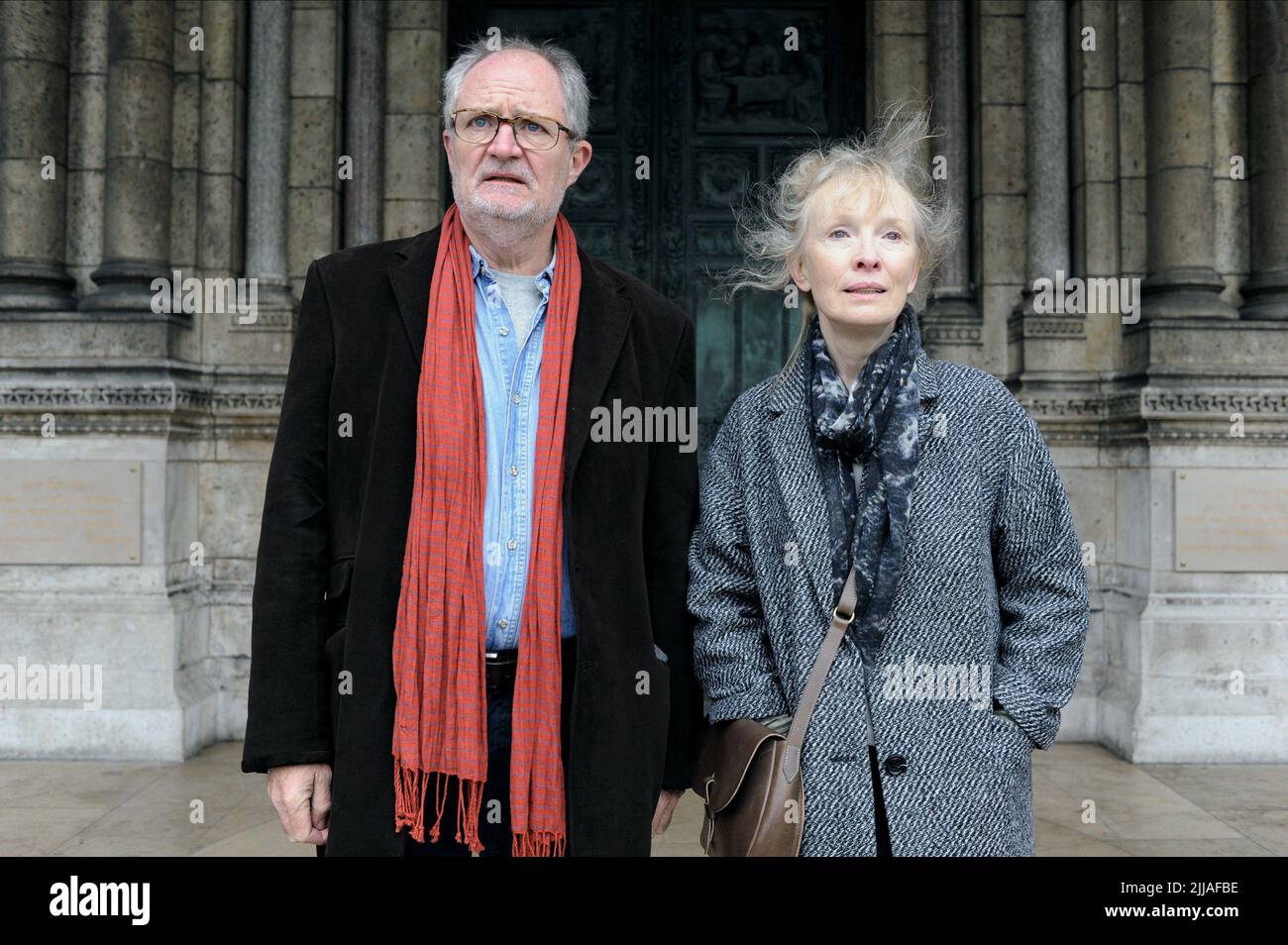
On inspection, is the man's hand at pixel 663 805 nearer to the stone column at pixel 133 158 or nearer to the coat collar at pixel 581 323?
the coat collar at pixel 581 323

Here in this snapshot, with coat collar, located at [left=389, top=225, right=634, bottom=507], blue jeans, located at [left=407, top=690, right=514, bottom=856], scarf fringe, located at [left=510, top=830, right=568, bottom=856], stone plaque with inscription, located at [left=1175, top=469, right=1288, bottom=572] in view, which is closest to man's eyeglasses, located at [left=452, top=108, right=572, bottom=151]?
coat collar, located at [left=389, top=225, right=634, bottom=507]

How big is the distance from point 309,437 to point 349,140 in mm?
5619

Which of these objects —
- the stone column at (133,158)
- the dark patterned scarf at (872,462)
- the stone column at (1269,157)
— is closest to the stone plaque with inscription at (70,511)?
the stone column at (133,158)

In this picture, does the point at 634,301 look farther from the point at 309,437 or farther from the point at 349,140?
the point at 349,140

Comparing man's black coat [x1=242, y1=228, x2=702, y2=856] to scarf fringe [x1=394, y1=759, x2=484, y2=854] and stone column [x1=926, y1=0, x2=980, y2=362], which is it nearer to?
scarf fringe [x1=394, y1=759, x2=484, y2=854]

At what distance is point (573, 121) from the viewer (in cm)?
243

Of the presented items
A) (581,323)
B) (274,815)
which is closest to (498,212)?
(581,323)

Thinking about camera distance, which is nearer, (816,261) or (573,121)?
(816,261)

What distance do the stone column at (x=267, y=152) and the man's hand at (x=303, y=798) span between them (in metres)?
5.39

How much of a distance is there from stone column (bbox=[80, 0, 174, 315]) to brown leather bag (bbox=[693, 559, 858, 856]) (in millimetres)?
5749

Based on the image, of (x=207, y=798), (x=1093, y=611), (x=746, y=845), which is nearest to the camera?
(x=746, y=845)

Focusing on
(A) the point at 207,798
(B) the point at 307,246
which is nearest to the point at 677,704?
(A) the point at 207,798

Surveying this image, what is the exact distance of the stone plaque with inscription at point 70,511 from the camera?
248 inches

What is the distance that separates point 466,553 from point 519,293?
0.63 metres
